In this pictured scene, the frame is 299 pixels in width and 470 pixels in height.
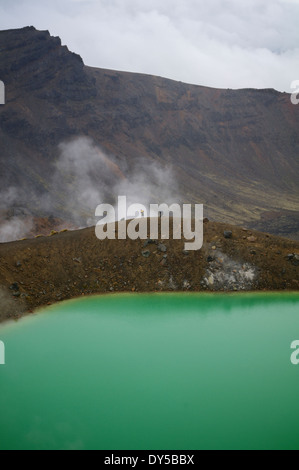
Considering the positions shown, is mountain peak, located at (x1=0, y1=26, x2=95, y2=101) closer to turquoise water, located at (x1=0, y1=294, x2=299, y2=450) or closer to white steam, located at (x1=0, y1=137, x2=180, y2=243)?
white steam, located at (x1=0, y1=137, x2=180, y2=243)

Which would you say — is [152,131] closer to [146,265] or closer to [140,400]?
[146,265]

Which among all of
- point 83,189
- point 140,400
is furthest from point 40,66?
point 140,400

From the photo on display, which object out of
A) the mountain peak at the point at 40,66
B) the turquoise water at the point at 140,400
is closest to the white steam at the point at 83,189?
the mountain peak at the point at 40,66

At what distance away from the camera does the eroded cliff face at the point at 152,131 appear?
5738 cm

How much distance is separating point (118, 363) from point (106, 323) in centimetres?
432

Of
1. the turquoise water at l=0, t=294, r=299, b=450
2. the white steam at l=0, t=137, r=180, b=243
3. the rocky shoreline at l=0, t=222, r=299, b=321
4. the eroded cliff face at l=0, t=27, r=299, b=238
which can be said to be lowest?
the turquoise water at l=0, t=294, r=299, b=450

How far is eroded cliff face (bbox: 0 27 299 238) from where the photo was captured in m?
57.4

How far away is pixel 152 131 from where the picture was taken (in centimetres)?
8412

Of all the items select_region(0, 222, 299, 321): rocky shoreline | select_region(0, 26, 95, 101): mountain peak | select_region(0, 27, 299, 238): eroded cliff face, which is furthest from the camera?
select_region(0, 26, 95, 101): mountain peak

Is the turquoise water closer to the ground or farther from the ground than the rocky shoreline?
closer to the ground

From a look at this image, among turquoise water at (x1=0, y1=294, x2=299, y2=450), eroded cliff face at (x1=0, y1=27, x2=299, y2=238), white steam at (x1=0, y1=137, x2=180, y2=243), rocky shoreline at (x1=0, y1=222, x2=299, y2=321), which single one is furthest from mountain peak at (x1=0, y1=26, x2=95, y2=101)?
turquoise water at (x1=0, y1=294, x2=299, y2=450)

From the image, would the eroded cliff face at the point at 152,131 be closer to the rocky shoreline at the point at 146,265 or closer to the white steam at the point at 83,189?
the white steam at the point at 83,189

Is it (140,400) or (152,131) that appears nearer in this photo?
(140,400)

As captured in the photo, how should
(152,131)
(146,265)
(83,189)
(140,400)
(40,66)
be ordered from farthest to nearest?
(152,131) → (40,66) → (83,189) → (146,265) → (140,400)
